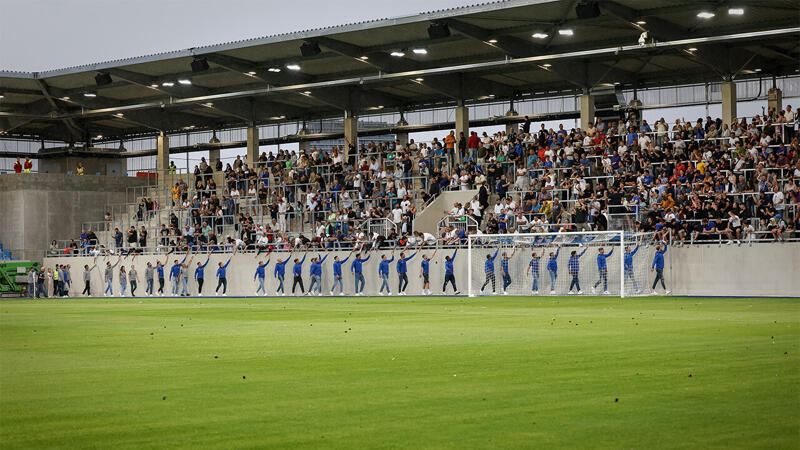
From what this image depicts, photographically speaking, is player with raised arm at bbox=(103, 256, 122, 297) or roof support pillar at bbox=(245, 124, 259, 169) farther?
roof support pillar at bbox=(245, 124, 259, 169)

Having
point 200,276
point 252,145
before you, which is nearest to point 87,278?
point 200,276

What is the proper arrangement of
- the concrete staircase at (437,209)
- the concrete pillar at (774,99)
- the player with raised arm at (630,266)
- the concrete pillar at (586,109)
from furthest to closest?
the concrete pillar at (586,109), the concrete pillar at (774,99), the concrete staircase at (437,209), the player with raised arm at (630,266)

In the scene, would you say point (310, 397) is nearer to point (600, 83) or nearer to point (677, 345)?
point (677, 345)

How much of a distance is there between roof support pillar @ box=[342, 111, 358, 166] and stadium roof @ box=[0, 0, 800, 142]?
0.45m

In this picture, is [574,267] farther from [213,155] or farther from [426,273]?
[213,155]

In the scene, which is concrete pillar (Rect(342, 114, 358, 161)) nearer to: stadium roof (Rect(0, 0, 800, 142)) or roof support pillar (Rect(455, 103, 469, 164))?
stadium roof (Rect(0, 0, 800, 142))

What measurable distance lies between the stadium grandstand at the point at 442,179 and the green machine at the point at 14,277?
125mm

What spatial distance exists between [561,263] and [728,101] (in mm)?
13323

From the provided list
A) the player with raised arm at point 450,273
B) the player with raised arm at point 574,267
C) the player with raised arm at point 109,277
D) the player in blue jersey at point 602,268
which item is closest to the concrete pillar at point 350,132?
the player with raised arm at point 109,277

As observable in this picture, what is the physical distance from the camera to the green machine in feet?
178

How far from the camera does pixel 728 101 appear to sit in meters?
45.2

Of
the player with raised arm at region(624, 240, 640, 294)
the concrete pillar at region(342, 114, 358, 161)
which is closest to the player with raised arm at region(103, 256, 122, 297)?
the concrete pillar at region(342, 114, 358, 161)

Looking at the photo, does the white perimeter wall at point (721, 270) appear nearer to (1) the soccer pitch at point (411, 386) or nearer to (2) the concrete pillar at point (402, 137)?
(1) the soccer pitch at point (411, 386)

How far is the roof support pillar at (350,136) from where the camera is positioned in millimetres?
52969
